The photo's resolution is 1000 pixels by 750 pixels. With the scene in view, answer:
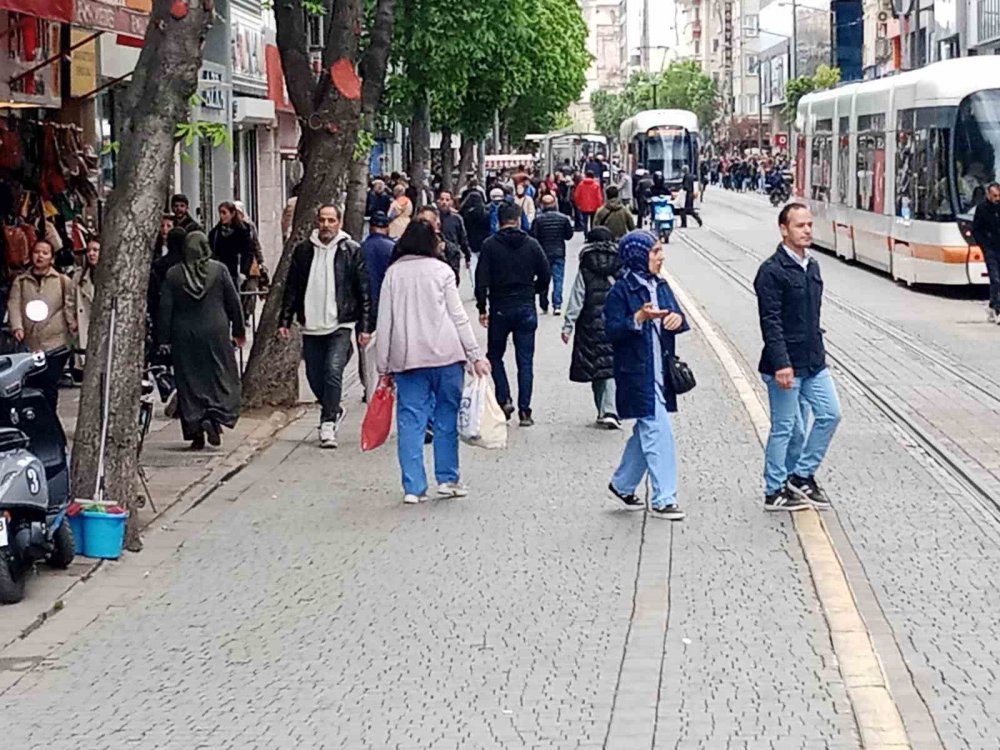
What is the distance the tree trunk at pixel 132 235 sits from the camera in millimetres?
10516

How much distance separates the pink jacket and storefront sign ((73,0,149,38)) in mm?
4743

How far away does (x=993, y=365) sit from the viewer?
1880 cm

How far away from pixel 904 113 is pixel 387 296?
17788mm

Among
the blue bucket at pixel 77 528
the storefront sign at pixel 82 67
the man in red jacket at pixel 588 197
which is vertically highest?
the storefront sign at pixel 82 67

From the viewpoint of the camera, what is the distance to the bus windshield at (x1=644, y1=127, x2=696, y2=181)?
60.2 m

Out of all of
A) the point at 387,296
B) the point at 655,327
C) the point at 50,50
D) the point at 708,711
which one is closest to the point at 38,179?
the point at 50,50

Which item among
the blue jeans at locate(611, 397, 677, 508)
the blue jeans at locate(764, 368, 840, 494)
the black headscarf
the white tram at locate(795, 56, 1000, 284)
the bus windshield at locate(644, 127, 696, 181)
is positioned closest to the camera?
the blue jeans at locate(611, 397, 677, 508)

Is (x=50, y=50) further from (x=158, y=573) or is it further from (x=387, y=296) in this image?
(x=158, y=573)

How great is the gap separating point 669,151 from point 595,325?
4645 centimetres

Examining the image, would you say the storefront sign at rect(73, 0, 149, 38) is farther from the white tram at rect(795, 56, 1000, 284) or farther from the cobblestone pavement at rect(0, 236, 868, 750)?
the white tram at rect(795, 56, 1000, 284)

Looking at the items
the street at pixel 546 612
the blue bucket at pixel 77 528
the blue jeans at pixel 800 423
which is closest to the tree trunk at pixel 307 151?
the street at pixel 546 612

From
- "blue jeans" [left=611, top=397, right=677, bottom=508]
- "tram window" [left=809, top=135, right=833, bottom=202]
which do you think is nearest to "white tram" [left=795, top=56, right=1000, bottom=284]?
"tram window" [left=809, top=135, right=833, bottom=202]

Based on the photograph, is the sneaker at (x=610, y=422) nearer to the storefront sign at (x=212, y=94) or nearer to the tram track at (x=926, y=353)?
the tram track at (x=926, y=353)

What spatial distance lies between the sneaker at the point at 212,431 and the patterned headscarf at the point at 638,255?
4.13 meters
